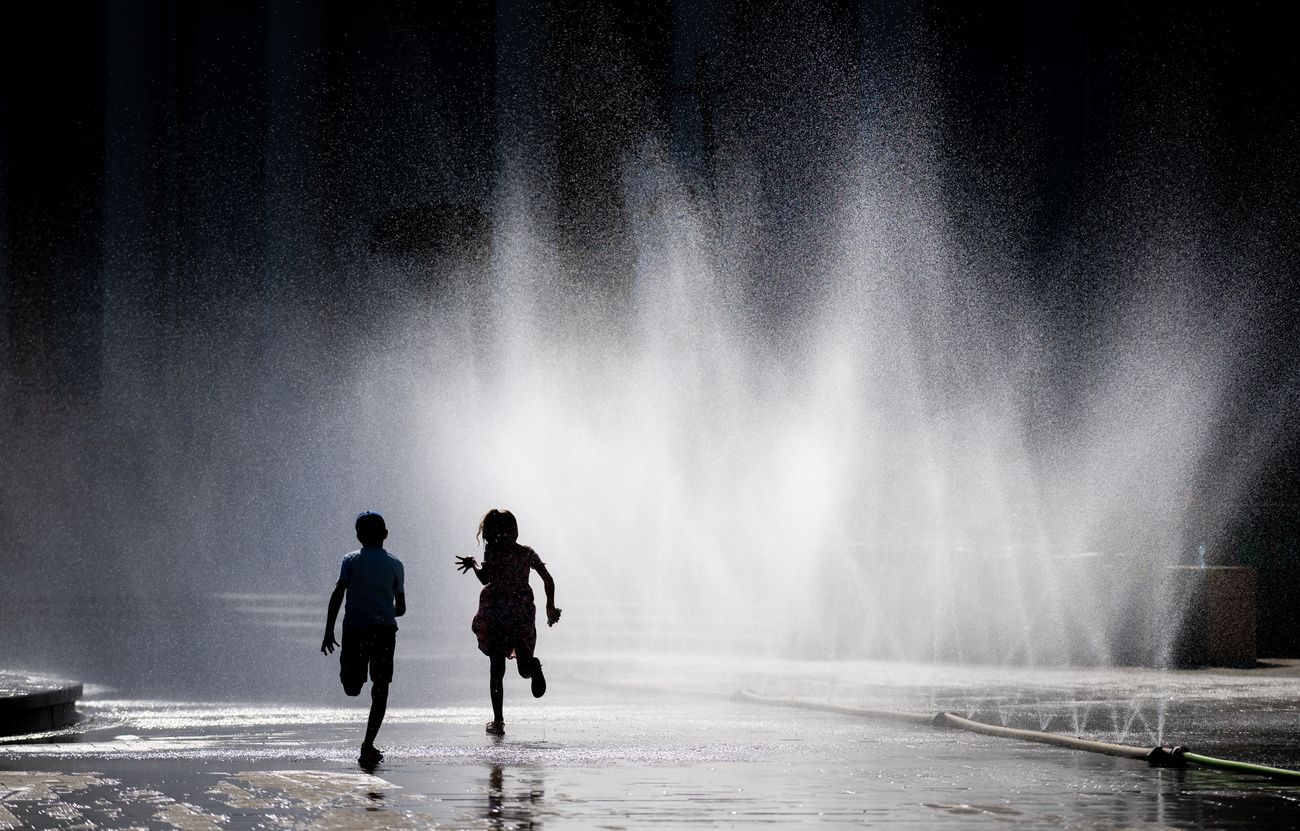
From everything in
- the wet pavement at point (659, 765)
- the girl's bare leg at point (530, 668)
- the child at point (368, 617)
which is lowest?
the wet pavement at point (659, 765)

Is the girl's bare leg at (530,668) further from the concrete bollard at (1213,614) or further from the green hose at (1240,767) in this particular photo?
the concrete bollard at (1213,614)

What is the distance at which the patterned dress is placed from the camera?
10.2m

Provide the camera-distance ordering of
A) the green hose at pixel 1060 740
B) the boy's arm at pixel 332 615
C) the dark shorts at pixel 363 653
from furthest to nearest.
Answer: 1. the dark shorts at pixel 363 653
2. the boy's arm at pixel 332 615
3. the green hose at pixel 1060 740

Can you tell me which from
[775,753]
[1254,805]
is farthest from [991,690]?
[1254,805]

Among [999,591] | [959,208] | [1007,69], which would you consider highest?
[1007,69]

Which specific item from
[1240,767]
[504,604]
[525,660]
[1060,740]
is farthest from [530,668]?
[1240,767]

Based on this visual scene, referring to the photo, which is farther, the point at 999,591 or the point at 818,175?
the point at 818,175

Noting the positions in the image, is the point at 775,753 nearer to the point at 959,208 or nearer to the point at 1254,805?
the point at 1254,805

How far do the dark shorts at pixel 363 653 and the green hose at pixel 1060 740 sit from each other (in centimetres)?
350

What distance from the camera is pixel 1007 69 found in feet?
98.8

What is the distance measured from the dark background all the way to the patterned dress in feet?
47.5

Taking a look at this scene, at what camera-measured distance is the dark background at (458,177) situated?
Answer: 27.6 m

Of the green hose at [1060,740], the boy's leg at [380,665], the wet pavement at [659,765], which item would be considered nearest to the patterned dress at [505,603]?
the wet pavement at [659,765]

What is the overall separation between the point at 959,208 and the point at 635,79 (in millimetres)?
9940
